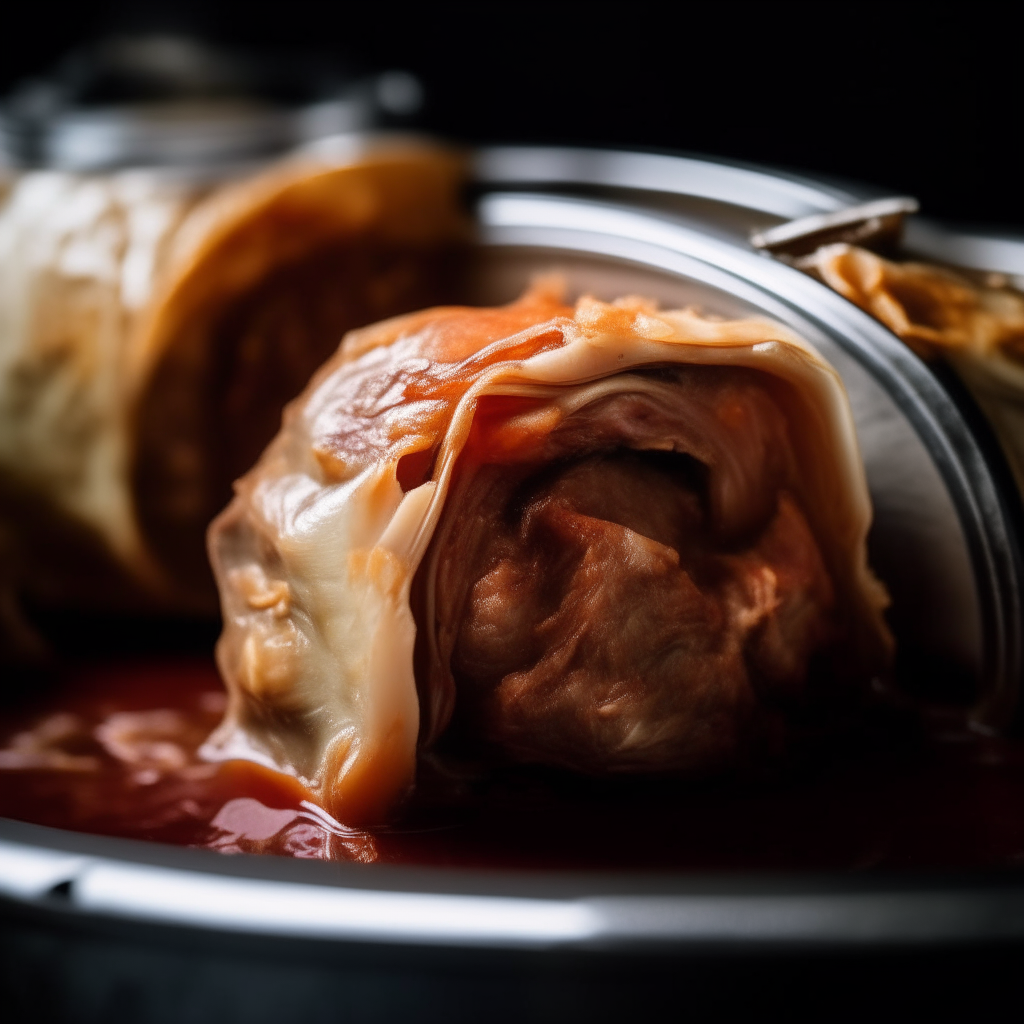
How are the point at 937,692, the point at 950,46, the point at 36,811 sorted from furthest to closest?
the point at 950,46 < the point at 937,692 < the point at 36,811

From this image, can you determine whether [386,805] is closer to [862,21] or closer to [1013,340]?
[1013,340]

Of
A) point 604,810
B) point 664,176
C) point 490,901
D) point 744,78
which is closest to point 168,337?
point 664,176

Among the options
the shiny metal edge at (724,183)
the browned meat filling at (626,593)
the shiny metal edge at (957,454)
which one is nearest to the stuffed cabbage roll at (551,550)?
the browned meat filling at (626,593)

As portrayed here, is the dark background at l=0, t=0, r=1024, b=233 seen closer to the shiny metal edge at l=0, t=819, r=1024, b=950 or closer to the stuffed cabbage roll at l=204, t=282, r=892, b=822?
the stuffed cabbage roll at l=204, t=282, r=892, b=822

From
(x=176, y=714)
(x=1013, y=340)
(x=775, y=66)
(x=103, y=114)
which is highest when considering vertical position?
(x=775, y=66)

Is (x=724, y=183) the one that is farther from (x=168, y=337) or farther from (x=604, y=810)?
(x=604, y=810)

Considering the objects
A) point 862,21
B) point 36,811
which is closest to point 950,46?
point 862,21

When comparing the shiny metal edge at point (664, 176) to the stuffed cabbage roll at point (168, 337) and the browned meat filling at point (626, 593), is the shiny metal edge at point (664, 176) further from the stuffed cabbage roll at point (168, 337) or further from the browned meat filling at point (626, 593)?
the browned meat filling at point (626, 593)
